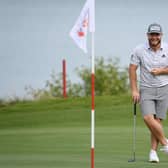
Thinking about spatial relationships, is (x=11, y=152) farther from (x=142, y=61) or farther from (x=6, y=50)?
A: (x=6, y=50)

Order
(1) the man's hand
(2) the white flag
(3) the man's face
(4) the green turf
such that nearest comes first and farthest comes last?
(2) the white flag → (3) the man's face → (1) the man's hand → (4) the green turf

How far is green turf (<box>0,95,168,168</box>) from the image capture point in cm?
1242

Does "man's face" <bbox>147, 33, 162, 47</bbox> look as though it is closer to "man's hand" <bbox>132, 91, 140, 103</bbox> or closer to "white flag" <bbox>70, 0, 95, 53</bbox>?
A: "man's hand" <bbox>132, 91, 140, 103</bbox>

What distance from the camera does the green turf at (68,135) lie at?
1242 centimetres

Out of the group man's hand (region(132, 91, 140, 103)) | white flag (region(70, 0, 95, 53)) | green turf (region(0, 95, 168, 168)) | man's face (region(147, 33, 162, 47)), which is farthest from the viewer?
green turf (region(0, 95, 168, 168))

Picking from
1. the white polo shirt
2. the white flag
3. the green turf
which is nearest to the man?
the white polo shirt

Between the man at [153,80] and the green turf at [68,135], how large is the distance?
1.56 feet

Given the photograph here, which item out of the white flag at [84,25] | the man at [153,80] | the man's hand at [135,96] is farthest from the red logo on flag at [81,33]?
the man's hand at [135,96]

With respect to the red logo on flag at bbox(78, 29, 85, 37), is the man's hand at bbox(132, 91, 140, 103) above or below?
below

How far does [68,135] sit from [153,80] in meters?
4.85

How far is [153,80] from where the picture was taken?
12.2m

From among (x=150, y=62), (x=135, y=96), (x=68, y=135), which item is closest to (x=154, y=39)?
(x=150, y=62)

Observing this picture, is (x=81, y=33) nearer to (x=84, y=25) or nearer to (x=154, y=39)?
(x=84, y=25)

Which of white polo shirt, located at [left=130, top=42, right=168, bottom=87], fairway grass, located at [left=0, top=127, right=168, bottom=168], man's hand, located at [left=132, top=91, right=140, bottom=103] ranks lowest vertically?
fairway grass, located at [left=0, top=127, right=168, bottom=168]
